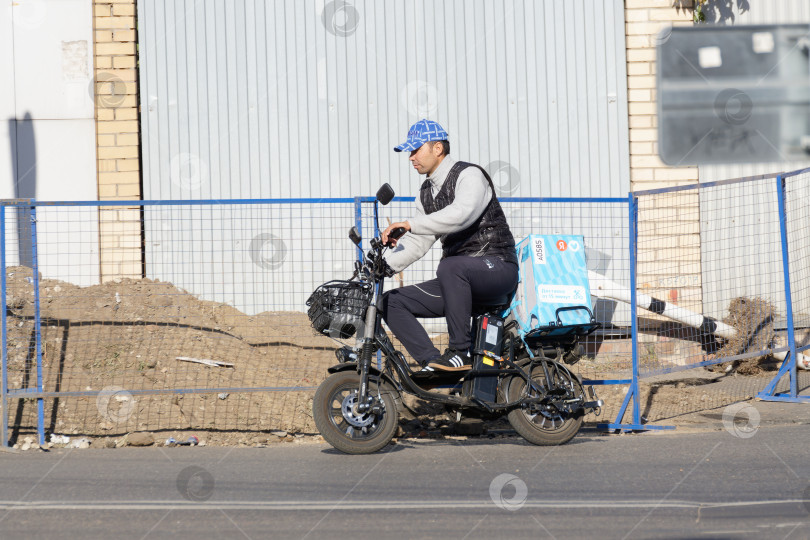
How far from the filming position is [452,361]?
6.24m

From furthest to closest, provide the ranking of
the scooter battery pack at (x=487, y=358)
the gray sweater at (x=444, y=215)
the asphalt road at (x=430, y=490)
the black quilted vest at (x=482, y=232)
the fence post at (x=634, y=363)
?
the fence post at (x=634, y=363), the black quilted vest at (x=482, y=232), the scooter battery pack at (x=487, y=358), the gray sweater at (x=444, y=215), the asphalt road at (x=430, y=490)

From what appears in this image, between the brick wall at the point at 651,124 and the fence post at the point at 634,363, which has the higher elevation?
the brick wall at the point at 651,124

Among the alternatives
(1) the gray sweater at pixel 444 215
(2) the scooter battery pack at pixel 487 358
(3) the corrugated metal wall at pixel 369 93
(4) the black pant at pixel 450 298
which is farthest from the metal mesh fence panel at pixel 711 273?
(1) the gray sweater at pixel 444 215

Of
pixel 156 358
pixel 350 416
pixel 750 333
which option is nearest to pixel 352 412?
pixel 350 416

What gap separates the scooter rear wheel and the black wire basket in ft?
3.84

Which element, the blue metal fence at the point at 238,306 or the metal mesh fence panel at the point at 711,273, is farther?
the metal mesh fence panel at the point at 711,273

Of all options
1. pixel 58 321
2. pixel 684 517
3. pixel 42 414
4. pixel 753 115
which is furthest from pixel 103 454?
pixel 753 115

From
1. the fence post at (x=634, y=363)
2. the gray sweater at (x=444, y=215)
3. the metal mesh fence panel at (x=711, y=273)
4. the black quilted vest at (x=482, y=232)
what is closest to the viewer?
the gray sweater at (x=444, y=215)

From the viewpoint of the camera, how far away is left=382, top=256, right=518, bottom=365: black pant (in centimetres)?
623

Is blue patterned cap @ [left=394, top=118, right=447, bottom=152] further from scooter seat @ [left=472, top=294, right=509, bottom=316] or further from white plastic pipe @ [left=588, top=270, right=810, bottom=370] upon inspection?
white plastic pipe @ [left=588, top=270, right=810, bottom=370]

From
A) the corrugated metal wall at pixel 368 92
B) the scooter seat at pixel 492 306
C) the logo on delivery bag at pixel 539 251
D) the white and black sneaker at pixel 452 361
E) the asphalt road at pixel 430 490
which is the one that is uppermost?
the corrugated metal wall at pixel 368 92

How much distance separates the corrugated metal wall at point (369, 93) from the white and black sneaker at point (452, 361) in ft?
13.6

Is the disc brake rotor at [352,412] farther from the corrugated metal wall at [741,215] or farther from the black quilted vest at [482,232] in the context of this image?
the corrugated metal wall at [741,215]

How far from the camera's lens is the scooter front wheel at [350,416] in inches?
238
